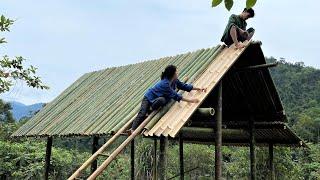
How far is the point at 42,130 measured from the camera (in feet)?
33.6

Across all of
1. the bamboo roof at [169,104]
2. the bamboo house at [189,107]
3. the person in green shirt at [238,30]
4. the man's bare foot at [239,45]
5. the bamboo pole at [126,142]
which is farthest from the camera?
the person in green shirt at [238,30]

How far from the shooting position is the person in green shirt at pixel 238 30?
27.6ft

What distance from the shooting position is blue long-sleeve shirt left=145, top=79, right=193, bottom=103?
7.19 meters

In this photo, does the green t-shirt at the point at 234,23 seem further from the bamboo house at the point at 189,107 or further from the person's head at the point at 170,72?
the person's head at the point at 170,72

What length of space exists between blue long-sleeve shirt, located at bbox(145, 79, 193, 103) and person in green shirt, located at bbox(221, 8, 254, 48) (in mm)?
1479

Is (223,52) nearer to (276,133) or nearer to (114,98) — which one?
(114,98)

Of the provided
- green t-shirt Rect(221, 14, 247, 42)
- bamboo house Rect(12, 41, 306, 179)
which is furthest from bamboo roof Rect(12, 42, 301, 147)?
green t-shirt Rect(221, 14, 247, 42)

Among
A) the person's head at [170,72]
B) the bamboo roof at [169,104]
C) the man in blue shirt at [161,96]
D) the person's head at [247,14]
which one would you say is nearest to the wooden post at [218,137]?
the bamboo roof at [169,104]

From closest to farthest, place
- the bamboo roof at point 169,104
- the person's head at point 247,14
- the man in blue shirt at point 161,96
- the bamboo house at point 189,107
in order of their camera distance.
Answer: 1. the man in blue shirt at point 161,96
2. the bamboo house at point 189,107
3. the bamboo roof at point 169,104
4. the person's head at point 247,14

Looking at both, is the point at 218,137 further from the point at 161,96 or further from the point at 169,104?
the point at 161,96

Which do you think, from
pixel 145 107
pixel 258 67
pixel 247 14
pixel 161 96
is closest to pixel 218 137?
pixel 161 96

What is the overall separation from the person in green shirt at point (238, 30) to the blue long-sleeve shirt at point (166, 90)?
1.48 m

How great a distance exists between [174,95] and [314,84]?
46757 mm

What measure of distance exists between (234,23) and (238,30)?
14 cm
